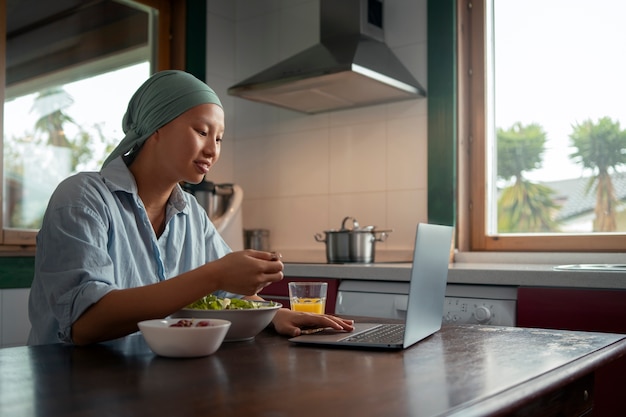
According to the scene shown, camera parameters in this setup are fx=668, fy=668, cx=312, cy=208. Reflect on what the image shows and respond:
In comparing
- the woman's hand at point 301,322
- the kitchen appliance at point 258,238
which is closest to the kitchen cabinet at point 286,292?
the kitchen appliance at point 258,238

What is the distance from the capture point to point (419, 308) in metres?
1.14

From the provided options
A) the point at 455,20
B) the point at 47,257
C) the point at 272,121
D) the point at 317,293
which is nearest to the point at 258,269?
the point at 317,293

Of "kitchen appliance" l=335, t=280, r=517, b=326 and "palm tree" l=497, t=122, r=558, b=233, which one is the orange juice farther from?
"palm tree" l=497, t=122, r=558, b=233

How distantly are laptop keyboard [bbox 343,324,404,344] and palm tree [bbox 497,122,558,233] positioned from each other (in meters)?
1.60

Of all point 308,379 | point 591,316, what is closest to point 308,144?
point 591,316

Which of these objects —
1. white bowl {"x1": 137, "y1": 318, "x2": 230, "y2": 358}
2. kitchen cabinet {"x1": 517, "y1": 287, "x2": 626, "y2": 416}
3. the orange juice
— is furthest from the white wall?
white bowl {"x1": 137, "y1": 318, "x2": 230, "y2": 358}

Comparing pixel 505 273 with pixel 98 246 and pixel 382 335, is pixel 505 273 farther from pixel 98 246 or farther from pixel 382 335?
pixel 98 246

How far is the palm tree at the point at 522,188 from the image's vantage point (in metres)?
2.75

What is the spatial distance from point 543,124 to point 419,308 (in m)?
1.87

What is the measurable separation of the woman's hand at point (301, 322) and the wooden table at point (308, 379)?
0.05 m

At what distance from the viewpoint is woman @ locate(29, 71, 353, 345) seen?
1150 mm

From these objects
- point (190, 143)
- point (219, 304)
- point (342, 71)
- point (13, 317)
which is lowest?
point (13, 317)

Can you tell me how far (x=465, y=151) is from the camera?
289 cm

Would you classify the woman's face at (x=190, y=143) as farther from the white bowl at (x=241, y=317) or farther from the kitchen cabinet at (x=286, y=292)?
the kitchen cabinet at (x=286, y=292)
